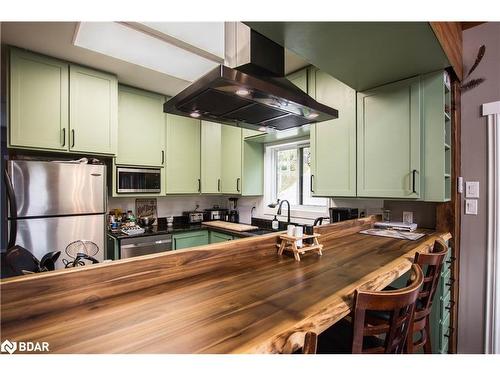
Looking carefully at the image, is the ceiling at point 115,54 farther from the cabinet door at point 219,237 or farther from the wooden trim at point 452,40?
the cabinet door at point 219,237

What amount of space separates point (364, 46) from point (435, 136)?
0.82m

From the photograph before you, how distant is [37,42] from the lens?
6.22 feet

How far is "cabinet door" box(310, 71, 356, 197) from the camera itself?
2.05 m

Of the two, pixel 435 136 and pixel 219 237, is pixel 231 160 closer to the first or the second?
pixel 219 237

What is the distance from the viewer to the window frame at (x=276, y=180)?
274 centimetres

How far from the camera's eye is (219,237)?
292cm

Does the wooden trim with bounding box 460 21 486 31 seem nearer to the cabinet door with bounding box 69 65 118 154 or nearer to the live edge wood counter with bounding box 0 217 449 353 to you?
the live edge wood counter with bounding box 0 217 449 353

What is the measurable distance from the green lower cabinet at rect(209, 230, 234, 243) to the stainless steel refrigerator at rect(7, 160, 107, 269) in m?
1.20

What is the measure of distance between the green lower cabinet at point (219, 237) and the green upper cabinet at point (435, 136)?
1908 mm

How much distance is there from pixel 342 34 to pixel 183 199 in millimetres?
2817

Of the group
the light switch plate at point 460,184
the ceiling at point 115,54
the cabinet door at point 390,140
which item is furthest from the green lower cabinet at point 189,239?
the light switch plate at point 460,184

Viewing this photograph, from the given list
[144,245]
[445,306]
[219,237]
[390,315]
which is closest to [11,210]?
[144,245]

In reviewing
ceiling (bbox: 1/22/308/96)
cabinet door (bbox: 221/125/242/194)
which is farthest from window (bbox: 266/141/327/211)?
ceiling (bbox: 1/22/308/96)
